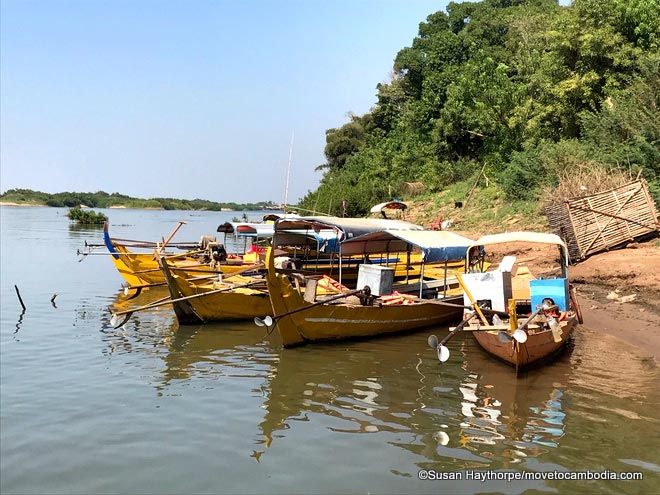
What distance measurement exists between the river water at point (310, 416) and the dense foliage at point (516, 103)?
11.9 meters

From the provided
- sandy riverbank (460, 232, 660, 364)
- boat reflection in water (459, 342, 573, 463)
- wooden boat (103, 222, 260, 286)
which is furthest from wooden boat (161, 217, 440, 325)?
sandy riverbank (460, 232, 660, 364)

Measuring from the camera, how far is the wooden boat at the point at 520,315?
8.98 meters

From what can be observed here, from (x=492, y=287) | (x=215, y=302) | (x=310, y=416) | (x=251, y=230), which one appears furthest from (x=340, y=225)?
(x=251, y=230)

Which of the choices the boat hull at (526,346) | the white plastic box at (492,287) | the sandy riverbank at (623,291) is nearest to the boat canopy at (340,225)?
the white plastic box at (492,287)

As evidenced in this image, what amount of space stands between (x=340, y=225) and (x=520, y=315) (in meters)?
4.83

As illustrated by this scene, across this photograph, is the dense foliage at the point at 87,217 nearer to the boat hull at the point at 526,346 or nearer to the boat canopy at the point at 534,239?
the boat canopy at the point at 534,239

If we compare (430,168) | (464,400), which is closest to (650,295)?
(464,400)

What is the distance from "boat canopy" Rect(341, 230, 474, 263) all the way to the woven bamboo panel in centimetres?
469

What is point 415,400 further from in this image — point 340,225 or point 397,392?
point 340,225

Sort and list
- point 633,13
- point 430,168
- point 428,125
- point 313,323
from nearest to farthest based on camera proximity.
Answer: point 313,323 → point 633,13 → point 430,168 → point 428,125

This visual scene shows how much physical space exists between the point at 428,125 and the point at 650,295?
30089mm

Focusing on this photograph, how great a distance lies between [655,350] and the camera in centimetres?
1015

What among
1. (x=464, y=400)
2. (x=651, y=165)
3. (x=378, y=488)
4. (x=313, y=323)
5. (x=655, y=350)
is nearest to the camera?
(x=378, y=488)

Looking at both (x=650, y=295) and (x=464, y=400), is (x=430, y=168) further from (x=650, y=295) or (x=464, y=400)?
(x=464, y=400)
